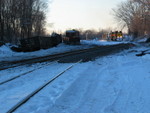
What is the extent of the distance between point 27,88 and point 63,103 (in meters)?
2.27

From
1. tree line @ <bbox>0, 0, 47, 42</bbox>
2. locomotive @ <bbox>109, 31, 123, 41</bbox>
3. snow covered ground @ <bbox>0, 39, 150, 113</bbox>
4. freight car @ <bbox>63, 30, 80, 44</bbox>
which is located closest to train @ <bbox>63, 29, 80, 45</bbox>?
freight car @ <bbox>63, 30, 80, 44</bbox>

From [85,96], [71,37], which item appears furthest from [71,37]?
[85,96]

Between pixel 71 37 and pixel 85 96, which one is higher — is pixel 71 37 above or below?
above

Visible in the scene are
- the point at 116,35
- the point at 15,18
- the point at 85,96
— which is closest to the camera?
the point at 85,96

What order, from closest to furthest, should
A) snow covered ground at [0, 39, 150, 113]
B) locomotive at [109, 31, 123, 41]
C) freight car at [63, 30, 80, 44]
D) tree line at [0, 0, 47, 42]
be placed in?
1. snow covered ground at [0, 39, 150, 113]
2. tree line at [0, 0, 47, 42]
3. freight car at [63, 30, 80, 44]
4. locomotive at [109, 31, 123, 41]

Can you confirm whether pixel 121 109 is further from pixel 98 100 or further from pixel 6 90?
pixel 6 90

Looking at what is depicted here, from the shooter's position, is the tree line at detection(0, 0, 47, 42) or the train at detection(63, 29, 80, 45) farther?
the train at detection(63, 29, 80, 45)

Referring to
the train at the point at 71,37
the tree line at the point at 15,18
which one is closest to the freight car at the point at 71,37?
the train at the point at 71,37

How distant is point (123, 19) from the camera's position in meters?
91.2

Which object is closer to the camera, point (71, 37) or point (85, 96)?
point (85, 96)

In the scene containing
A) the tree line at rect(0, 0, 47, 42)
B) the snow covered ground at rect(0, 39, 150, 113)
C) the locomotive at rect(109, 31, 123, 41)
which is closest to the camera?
the snow covered ground at rect(0, 39, 150, 113)

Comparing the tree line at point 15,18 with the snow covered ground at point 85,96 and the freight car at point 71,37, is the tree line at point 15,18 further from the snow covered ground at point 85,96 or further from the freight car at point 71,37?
the snow covered ground at point 85,96

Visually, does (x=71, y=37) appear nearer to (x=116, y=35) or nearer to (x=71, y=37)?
(x=71, y=37)

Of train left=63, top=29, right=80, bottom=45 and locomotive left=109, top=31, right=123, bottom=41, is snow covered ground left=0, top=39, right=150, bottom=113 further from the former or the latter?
locomotive left=109, top=31, right=123, bottom=41
